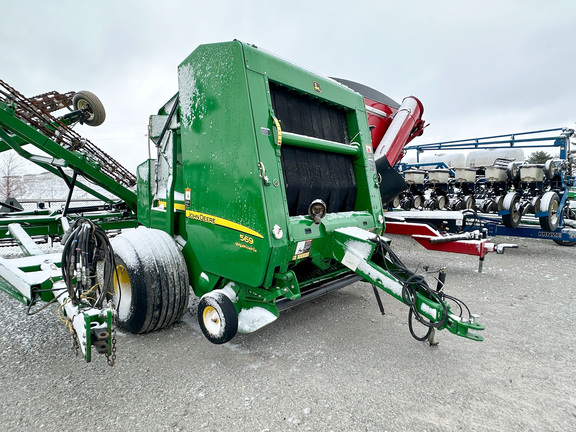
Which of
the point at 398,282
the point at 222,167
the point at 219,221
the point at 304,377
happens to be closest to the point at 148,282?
the point at 219,221

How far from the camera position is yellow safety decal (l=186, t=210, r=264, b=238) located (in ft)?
8.59

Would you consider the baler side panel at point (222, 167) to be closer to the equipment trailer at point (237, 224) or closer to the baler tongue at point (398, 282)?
the equipment trailer at point (237, 224)

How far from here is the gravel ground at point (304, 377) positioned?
2.02m

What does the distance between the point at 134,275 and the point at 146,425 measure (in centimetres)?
120

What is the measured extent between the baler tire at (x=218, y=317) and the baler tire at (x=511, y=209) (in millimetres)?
6533

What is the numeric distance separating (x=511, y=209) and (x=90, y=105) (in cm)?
841

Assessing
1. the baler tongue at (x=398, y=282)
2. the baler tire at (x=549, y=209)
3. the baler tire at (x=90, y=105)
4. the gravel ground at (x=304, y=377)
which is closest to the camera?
the gravel ground at (x=304, y=377)

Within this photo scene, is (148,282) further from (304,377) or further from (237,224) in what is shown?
(304,377)

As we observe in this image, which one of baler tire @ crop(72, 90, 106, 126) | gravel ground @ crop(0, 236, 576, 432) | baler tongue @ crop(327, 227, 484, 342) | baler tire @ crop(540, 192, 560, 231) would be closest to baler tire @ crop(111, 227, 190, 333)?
gravel ground @ crop(0, 236, 576, 432)

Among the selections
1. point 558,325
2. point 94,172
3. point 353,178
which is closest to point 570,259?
point 558,325

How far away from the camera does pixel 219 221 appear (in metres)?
2.83

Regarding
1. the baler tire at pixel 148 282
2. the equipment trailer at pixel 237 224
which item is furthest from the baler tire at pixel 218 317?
the baler tire at pixel 148 282

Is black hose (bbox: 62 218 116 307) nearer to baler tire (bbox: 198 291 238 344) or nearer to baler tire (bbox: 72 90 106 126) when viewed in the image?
baler tire (bbox: 198 291 238 344)

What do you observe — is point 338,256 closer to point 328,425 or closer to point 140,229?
point 328,425
